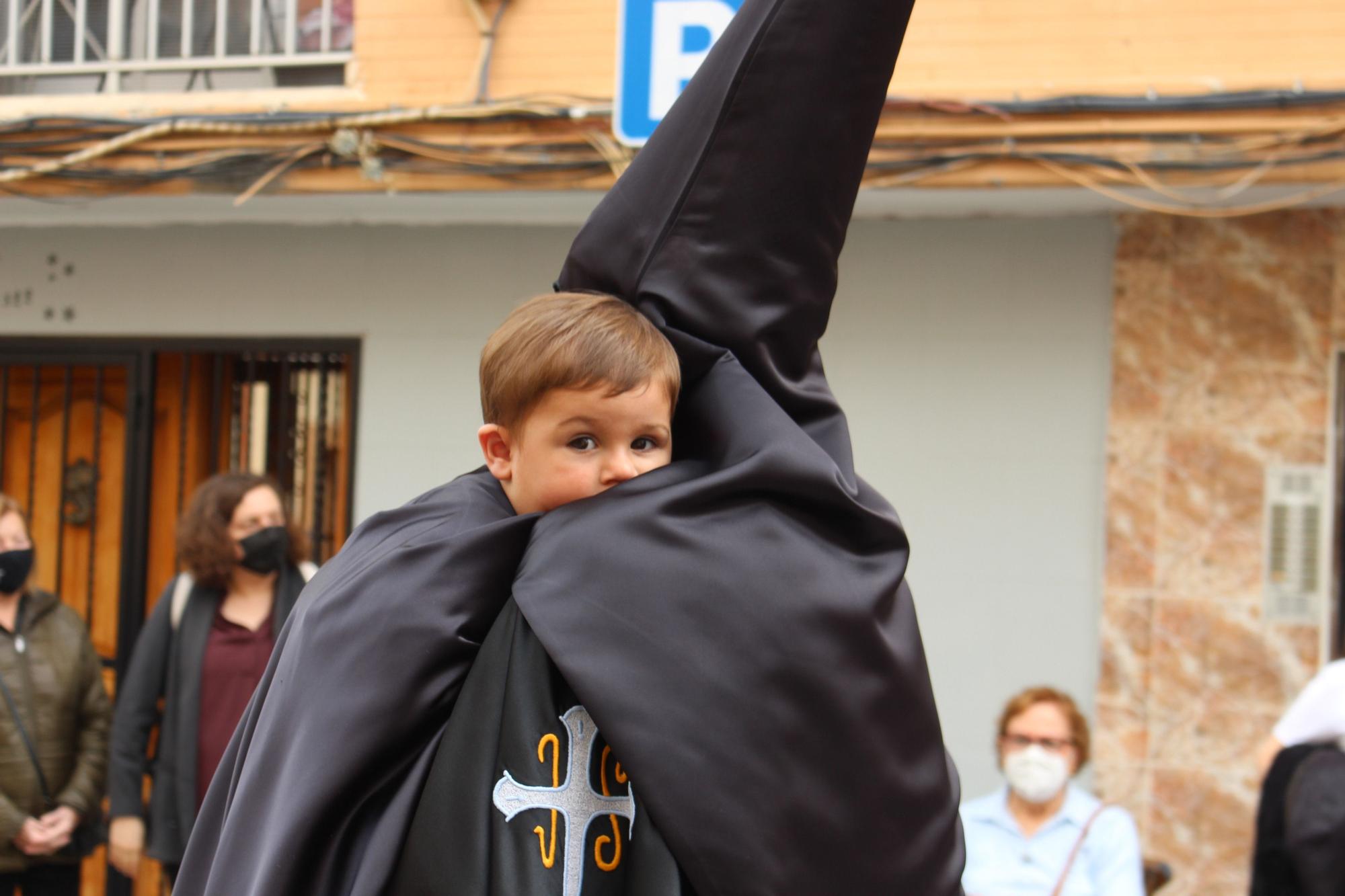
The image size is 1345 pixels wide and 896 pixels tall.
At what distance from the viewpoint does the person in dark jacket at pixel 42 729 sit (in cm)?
418

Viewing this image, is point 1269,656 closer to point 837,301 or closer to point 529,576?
point 837,301

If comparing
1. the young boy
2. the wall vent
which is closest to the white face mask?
the wall vent

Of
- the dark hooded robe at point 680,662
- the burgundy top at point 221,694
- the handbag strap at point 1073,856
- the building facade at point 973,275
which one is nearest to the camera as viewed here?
the dark hooded robe at point 680,662

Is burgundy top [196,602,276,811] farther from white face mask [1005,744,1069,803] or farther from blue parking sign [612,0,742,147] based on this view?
white face mask [1005,744,1069,803]

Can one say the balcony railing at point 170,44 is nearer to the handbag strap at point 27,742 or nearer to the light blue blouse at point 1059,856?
the handbag strap at point 27,742

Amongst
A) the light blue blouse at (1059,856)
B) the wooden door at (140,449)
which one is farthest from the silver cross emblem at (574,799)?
the wooden door at (140,449)

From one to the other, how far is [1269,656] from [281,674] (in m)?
4.02

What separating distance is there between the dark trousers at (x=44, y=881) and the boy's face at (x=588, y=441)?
11.4ft

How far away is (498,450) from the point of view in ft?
5.38

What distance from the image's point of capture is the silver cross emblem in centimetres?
138

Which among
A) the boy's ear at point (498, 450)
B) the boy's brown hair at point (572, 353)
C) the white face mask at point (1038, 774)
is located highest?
the boy's brown hair at point (572, 353)

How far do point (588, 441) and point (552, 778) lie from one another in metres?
0.37

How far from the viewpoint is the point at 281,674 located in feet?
5.00

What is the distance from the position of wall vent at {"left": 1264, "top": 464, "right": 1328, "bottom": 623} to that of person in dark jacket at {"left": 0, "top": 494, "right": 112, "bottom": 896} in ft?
12.8
